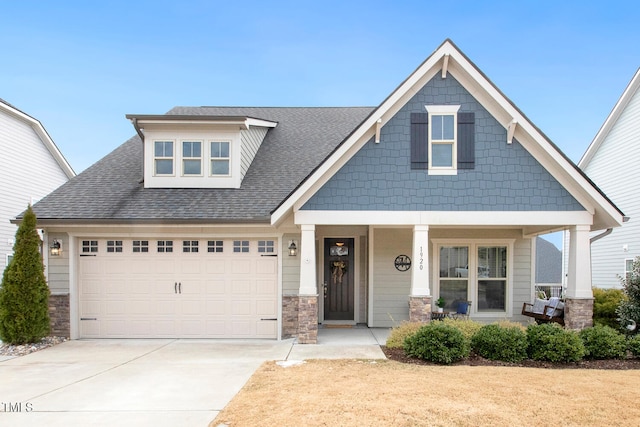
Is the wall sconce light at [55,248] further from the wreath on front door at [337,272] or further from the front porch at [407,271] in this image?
the wreath on front door at [337,272]

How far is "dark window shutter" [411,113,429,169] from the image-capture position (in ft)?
33.1

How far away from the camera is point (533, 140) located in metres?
9.73

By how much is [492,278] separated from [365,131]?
6224mm

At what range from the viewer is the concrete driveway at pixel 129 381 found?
580cm

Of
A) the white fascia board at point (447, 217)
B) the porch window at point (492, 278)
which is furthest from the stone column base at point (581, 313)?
the porch window at point (492, 278)

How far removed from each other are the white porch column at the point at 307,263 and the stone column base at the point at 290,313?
3.65 ft

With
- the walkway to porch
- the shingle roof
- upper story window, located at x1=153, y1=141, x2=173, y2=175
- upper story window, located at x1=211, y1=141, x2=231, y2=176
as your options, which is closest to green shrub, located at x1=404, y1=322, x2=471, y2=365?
the walkway to porch

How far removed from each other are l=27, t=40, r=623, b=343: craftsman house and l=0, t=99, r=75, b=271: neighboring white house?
19.6 feet

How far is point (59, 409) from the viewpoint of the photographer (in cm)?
608

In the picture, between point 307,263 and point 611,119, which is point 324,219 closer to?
point 307,263

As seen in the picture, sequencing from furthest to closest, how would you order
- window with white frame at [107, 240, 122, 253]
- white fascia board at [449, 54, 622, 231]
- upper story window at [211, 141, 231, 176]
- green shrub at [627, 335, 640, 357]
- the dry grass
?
1. upper story window at [211, 141, 231, 176]
2. window with white frame at [107, 240, 122, 253]
3. white fascia board at [449, 54, 622, 231]
4. green shrub at [627, 335, 640, 357]
5. the dry grass

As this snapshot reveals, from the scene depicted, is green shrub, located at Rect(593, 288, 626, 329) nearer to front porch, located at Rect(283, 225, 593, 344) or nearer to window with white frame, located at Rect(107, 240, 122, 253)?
front porch, located at Rect(283, 225, 593, 344)

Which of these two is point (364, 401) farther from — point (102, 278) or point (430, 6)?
point (430, 6)

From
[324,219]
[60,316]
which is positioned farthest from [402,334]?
[60,316]
